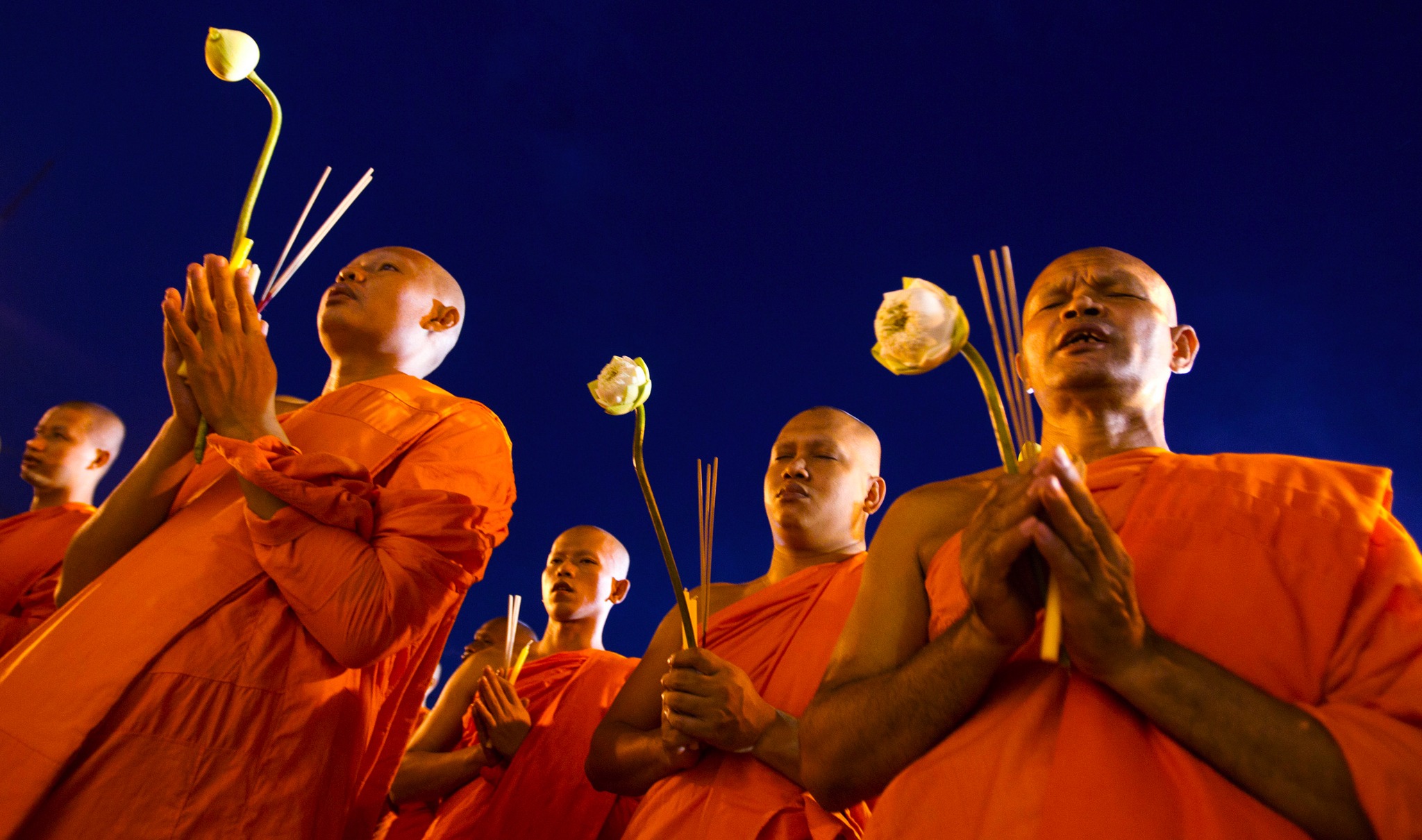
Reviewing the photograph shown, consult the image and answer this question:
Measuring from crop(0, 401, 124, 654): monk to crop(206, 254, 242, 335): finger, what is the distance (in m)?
1.53

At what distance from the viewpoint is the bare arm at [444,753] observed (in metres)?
3.53

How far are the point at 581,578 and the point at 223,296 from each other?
265 centimetres

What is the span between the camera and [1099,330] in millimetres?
1807

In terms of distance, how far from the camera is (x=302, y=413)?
226cm

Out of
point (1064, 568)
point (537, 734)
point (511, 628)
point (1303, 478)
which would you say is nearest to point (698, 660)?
A: point (1064, 568)

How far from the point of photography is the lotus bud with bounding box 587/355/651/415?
1.88 metres

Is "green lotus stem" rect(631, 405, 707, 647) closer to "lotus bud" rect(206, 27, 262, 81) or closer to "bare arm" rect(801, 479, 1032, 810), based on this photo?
"bare arm" rect(801, 479, 1032, 810)

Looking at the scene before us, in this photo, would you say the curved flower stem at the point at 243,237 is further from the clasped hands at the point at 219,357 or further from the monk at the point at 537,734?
the monk at the point at 537,734

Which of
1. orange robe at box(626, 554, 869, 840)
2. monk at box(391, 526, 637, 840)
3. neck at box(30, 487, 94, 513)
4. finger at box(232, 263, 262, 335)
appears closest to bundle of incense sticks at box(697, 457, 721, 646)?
orange robe at box(626, 554, 869, 840)

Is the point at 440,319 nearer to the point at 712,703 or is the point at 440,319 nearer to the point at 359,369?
the point at 359,369

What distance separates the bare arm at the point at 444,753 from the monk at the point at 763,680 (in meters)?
1.24

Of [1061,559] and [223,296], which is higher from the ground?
[223,296]

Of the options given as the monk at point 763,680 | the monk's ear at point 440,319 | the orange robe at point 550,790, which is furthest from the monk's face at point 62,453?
the monk at point 763,680

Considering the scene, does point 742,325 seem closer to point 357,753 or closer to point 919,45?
point 919,45
